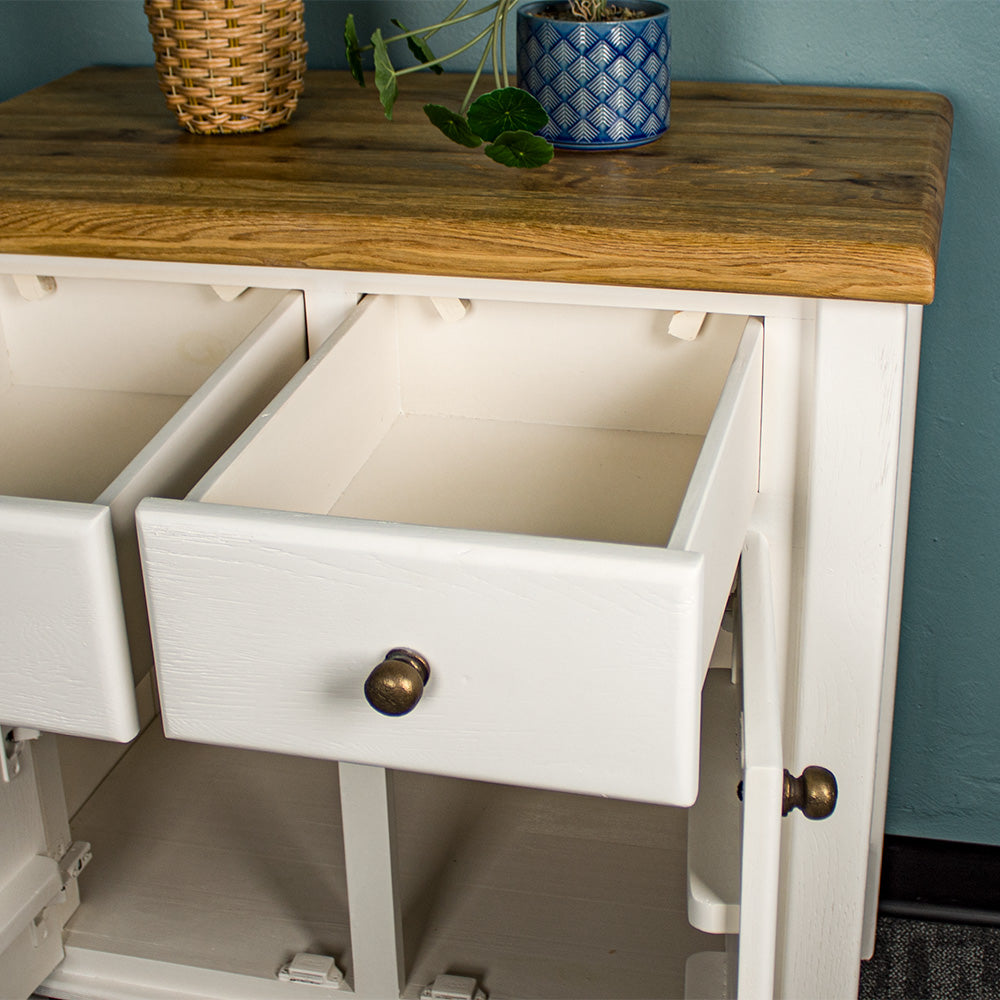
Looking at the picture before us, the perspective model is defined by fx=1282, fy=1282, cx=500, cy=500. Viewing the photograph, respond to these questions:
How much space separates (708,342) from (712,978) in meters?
0.51

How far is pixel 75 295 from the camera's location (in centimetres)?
99

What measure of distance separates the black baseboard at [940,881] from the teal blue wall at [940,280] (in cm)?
2

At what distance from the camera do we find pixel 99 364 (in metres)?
1.02

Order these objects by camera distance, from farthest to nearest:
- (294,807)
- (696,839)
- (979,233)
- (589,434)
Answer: (294,807) → (979,233) → (589,434) → (696,839)

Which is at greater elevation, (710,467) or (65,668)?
(710,467)

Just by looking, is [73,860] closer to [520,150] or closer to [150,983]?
[150,983]

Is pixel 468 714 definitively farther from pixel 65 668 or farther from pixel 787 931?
pixel 787 931

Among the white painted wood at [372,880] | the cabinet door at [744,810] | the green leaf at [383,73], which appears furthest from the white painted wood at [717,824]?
the green leaf at [383,73]

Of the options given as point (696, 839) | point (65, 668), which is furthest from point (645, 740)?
point (65, 668)

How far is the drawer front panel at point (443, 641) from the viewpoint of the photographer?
623 millimetres

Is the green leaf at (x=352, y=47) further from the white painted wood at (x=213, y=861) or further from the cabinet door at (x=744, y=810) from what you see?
the white painted wood at (x=213, y=861)

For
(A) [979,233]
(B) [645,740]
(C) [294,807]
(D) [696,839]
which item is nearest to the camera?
(B) [645,740]

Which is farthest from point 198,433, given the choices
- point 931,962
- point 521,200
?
point 931,962

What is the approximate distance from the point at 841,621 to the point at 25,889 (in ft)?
2.52
